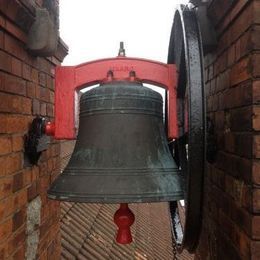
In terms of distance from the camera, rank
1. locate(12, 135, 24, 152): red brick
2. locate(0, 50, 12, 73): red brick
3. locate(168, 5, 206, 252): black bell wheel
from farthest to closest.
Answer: locate(12, 135, 24, 152): red brick < locate(0, 50, 12, 73): red brick < locate(168, 5, 206, 252): black bell wheel

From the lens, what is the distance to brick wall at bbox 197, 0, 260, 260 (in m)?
1.69

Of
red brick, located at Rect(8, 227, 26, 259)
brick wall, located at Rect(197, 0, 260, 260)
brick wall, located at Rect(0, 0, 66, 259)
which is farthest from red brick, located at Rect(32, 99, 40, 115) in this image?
brick wall, located at Rect(197, 0, 260, 260)

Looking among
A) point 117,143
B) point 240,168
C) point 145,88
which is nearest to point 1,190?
point 117,143

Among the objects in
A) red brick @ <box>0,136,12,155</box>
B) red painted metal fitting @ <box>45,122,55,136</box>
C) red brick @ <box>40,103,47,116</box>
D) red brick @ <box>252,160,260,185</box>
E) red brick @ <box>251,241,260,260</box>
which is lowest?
red brick @ <box>251,241,260,260</box>

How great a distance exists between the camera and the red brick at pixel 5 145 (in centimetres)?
199

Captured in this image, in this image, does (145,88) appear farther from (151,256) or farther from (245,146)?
(151,256)

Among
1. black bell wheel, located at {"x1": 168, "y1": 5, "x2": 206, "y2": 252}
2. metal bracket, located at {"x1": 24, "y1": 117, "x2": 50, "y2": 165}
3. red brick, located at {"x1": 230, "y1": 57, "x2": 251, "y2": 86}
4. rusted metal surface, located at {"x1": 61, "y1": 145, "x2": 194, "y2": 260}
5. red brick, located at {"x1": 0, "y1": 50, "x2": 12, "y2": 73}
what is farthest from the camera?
rusted metal surface, located at {"x1": 61, "y1": 145, "x2": 194, "y2": 260}

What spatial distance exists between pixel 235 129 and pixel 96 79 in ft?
2.21

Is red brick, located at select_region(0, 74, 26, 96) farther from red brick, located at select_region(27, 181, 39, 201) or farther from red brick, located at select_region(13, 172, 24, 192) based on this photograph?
red brick, located at select_region(27, 181, 39, 201)

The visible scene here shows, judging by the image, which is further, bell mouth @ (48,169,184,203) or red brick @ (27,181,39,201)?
red brick @ (27,181,39,201)

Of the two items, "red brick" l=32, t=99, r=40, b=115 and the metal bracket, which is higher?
"red brick" l=32, t=99, r=40, b=115

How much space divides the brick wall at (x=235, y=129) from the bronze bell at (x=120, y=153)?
0.29 metres

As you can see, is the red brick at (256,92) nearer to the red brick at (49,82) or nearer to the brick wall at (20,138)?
the brick wall at (20,138)

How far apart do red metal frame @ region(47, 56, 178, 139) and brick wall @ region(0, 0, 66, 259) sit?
238mm
